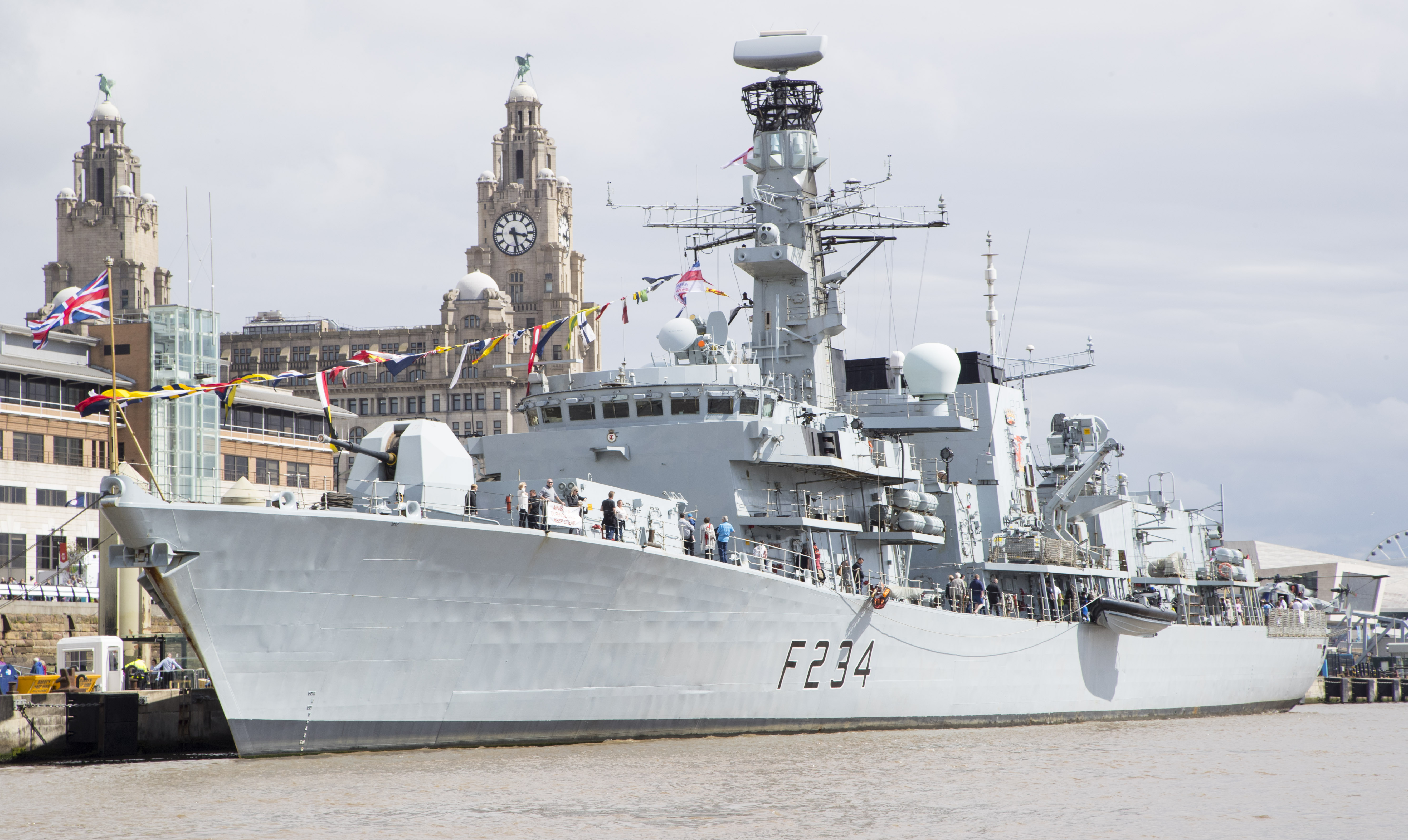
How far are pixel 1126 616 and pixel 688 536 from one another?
35.0 ft

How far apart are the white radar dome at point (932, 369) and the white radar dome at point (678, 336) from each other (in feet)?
13.6

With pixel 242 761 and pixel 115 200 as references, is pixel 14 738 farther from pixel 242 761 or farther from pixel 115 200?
pixel 115 200

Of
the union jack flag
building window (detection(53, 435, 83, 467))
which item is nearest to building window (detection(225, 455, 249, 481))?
building window (detection(53, 435, 83, 467))

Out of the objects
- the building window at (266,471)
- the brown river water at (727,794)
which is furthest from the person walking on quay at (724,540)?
the building window at (266,471)

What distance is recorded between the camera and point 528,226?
102m

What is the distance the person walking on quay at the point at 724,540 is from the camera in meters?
18.8

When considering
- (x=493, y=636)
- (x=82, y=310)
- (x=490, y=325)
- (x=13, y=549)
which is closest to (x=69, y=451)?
(x=13, y=549)

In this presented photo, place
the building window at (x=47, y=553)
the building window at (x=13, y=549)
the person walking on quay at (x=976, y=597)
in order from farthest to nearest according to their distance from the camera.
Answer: the building window at (x=47, y=553) < the building window at (x=13, y=549) < the person walking on quay at (x=976, y=597)

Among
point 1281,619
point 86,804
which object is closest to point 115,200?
point 1281,619

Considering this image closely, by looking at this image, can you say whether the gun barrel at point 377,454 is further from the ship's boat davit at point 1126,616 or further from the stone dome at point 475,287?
the stone dome at point 475,287

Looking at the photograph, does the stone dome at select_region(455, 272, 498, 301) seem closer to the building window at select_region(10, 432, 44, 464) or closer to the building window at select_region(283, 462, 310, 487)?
the building window at select_region(283, 462, 310, 487)

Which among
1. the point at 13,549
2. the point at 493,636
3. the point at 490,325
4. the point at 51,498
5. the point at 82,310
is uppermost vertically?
the point at 490,325

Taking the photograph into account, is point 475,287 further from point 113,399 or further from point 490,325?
point 113,399

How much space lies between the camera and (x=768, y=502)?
829 inches
